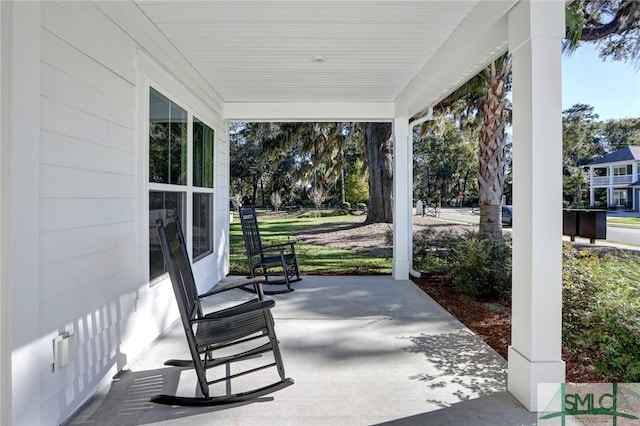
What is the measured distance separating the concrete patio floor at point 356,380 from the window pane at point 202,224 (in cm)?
124

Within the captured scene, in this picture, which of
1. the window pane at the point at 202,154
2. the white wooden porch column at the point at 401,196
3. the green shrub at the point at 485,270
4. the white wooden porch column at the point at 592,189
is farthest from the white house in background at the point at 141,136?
the white wooden porch column at the point at 592,189

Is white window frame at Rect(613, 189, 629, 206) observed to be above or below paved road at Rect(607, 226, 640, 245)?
above

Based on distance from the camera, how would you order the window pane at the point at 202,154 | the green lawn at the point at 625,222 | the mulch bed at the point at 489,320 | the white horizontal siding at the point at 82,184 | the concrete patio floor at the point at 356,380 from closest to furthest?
the white horizontal siding at the point at 82,184 < the concrete patio floor at the point at 356,380 < the mulch bed at the point at 489,320 < the window pane at the point at 202,154 < the green lawn at the point at 625,222

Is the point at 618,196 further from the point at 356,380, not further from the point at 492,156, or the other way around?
the point at 356,380

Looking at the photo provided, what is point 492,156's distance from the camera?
6.06 m

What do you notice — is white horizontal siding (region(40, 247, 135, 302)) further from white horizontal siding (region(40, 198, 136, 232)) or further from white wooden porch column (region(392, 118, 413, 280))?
white wooden porch column (region(392, 118, 413, 280))

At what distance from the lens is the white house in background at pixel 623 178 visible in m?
11.8

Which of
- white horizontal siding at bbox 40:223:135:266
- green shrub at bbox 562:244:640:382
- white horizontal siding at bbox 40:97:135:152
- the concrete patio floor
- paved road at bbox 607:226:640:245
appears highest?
white horizontal siding at bbox 40:97:135:152

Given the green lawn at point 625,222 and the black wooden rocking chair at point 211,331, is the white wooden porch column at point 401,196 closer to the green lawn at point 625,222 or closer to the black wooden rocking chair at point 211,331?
the black wooden rocking chair at point 211,331

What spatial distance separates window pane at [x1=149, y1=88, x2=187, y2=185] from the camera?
332 cm

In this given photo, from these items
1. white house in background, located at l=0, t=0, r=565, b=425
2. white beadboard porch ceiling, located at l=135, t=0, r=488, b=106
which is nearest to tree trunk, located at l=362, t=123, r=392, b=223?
white beadboard porch ceiling, located at l=135, t=0, r=488, b=106

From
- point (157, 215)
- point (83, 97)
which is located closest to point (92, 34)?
point (83, 97)

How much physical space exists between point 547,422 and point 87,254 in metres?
2.64

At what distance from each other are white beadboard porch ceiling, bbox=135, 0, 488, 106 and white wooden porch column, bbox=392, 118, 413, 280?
0.91 metres
